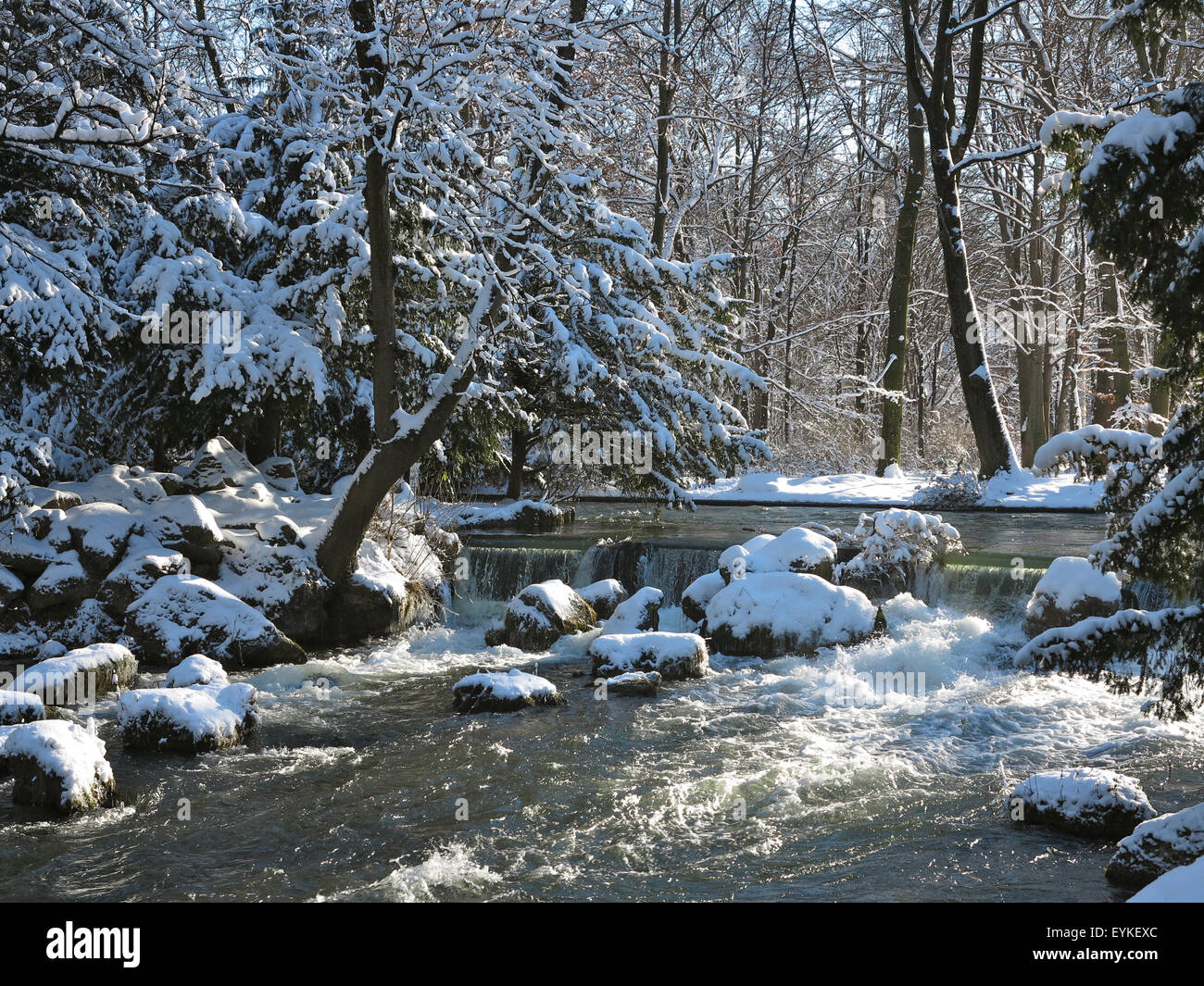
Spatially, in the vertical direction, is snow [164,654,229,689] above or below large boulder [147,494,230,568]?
below

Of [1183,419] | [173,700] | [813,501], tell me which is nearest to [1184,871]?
[1183,419]

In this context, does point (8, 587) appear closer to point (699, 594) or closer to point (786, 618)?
point (699, 594)

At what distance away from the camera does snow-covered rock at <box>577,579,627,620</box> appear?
12469mm

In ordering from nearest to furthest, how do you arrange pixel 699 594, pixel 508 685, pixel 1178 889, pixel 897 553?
pixel 1178 889, pixel 508 685, pixel 699 594, pixel 897 553

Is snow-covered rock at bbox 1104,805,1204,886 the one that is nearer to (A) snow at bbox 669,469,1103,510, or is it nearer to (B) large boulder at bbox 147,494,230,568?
(B) large boulder at bbox 147,494,230,568

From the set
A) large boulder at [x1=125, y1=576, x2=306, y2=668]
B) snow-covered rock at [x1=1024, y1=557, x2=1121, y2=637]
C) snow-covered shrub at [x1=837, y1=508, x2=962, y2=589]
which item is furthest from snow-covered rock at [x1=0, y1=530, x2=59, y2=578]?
snow-covered rock at [x1=1024, y1=557, x2=1121, y2=637]

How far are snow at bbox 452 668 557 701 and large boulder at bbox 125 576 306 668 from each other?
7.28ft

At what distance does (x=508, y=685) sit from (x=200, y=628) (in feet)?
10.8

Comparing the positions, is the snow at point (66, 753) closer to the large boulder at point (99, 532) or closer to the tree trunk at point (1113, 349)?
the large boulder at point (99, 532)

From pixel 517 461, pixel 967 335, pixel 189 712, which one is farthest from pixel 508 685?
pixel 967 335

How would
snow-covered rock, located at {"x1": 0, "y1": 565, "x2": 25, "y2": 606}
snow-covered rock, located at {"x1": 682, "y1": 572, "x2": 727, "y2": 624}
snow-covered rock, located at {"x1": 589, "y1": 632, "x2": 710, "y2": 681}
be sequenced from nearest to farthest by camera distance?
1. snow-covered rock, located at {"x1": 589, "y1": 632, "x2": 710, "y2": 681}
2. snow-covered rock, located at {"x1": 0, "y1": 565, "x2": 25, "y2": 606}
3. snow-covered rock, located at {"x1": 682, "y1": 572, "x2": 727, "y2": 624}

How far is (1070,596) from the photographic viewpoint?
10320 mm

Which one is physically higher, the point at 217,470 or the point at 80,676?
the point at 217,470

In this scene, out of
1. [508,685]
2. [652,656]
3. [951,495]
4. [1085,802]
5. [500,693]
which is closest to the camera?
[1085,802]
